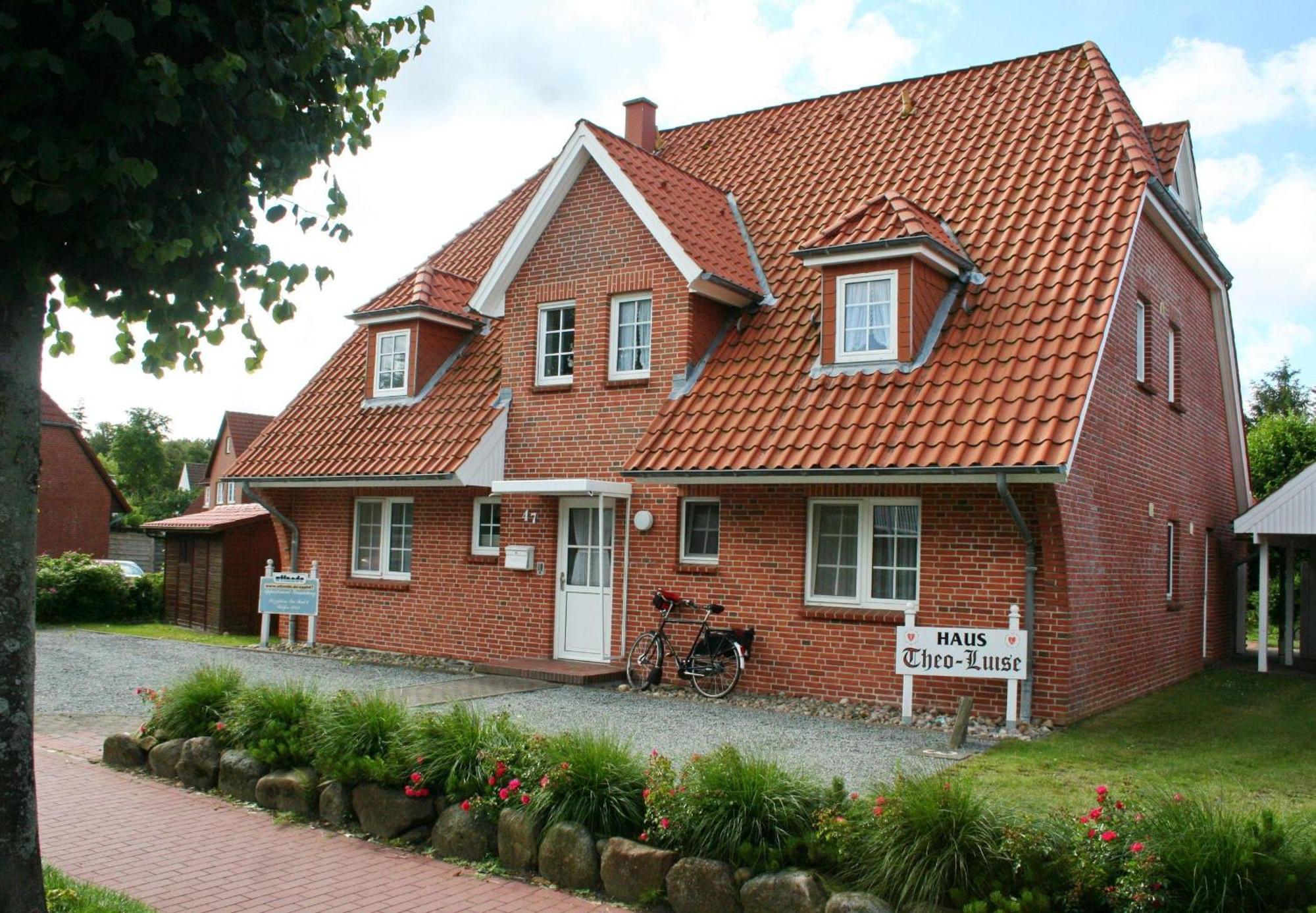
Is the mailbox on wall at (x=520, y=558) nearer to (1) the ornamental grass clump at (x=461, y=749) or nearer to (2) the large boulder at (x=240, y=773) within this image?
(2) the large boulder at (x=240, y=773)

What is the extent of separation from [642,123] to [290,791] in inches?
608

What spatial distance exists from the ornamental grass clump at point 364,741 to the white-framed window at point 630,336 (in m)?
7.42

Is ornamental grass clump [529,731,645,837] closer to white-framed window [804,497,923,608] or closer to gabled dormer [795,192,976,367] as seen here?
white-framed window [804,497,923,608]

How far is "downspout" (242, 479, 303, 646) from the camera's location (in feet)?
61.8

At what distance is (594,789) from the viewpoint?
7156mm

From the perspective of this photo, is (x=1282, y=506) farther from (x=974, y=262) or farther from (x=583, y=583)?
(x=583, y=583)

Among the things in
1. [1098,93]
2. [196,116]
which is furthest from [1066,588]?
[196,116]

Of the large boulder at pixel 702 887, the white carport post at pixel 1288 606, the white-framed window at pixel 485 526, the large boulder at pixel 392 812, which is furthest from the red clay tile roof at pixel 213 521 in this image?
the white carport post at pixel 1288 606

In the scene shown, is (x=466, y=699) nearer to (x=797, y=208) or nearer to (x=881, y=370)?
(x=881, y=370)

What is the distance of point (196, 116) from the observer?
5426 millimetres

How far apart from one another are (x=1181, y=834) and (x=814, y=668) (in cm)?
758

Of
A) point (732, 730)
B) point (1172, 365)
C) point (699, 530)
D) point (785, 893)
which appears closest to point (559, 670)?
point (699, 530)

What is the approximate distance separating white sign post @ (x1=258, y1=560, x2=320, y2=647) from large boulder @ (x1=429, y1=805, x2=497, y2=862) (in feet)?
36.5

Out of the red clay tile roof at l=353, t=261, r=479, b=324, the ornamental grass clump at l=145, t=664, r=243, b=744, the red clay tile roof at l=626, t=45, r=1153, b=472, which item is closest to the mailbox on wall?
the red clay tile roof at l=626, t=45, r=1153, b=472
